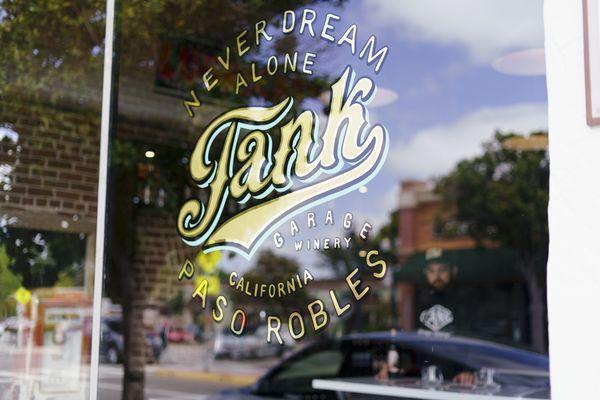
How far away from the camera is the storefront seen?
278 centimetres

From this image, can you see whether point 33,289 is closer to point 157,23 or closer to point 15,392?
point 15,392

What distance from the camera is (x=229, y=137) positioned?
314cm

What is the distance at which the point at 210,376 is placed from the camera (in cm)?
720

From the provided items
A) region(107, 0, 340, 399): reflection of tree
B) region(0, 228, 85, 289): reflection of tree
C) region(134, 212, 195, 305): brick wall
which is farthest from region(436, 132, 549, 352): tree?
region(0, 228, 85, 289): reflection of tree

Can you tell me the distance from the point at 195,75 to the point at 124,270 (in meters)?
2.38

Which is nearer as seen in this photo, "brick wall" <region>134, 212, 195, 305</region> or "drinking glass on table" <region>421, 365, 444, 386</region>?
"drinking glass on table" <region>421, 365, 444, 386</region>

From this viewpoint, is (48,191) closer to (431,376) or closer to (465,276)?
(431,376)

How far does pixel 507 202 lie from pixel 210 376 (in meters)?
4.26

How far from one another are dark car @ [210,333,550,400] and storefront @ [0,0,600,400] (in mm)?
24

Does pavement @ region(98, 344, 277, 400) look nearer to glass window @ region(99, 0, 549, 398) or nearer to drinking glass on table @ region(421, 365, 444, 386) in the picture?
glass window @ region(99, 0, 549, 398)

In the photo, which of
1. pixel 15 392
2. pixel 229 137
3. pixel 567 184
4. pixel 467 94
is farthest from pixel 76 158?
pixel 467 94

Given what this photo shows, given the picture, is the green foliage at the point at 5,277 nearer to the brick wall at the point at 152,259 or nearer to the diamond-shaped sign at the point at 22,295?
the diamond-shaped sign at the point at 22,295

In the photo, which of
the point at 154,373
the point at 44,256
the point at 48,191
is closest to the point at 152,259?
the point at 154,373

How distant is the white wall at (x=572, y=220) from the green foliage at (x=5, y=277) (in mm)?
3502
